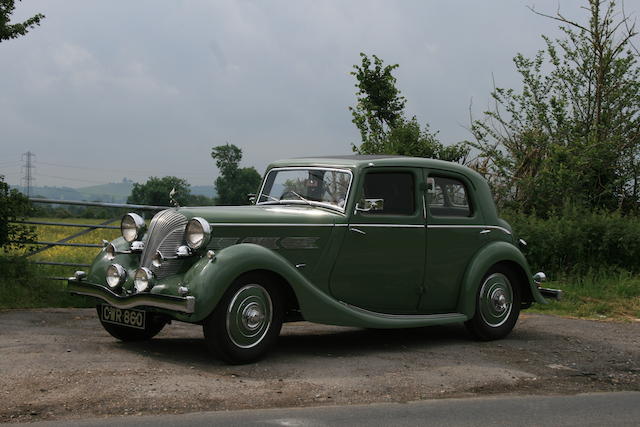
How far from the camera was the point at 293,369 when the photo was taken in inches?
267

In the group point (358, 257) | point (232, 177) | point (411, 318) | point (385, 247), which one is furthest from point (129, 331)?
point (232, 177)

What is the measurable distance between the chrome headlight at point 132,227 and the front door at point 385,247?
193 cm

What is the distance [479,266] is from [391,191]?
1.30 m

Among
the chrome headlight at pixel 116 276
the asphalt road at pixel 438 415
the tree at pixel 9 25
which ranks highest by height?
the tree at pixel 9 25

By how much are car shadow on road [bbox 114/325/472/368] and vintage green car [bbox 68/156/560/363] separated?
0.88ft

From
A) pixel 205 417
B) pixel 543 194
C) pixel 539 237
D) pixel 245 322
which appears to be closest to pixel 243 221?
pixel 245 322

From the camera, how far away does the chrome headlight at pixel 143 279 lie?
6977 millimetres

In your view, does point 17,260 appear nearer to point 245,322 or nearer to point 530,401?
point 245,322

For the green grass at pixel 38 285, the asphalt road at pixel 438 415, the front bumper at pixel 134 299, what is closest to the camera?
the asphalt road at pixel 438 415

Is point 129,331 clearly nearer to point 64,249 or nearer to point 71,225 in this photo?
point 71,225

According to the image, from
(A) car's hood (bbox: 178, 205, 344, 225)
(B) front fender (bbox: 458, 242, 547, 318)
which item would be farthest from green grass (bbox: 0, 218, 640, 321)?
(A) car's hood (bbox: 178, 205, 344, 225)

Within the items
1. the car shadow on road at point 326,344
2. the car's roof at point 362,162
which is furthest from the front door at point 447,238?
the car shadow on road at point 326,344

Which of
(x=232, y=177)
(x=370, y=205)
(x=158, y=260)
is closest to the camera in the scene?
(x=158, y=260)

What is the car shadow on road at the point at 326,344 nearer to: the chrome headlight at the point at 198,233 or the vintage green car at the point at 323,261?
the vintage green car at the point at 323,261
